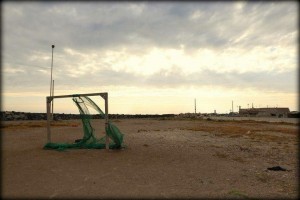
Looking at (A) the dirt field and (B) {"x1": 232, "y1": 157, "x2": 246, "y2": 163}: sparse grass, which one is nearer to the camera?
(A) the dirt field

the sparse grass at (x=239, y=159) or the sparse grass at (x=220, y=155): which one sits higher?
the sparse grass at (x=220, y=155)

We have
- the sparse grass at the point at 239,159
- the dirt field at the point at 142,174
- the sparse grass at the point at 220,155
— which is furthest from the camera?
the sparse grass at the point at 220,155

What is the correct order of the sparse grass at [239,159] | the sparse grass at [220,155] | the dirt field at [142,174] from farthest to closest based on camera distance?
the sparse grass at [220,155] < the sparse grass at [239,159] < the dirt field at [142,174]

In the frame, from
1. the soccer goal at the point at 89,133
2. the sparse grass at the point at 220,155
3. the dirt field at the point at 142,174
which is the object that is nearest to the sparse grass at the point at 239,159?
the dirt field at the point at 142,174

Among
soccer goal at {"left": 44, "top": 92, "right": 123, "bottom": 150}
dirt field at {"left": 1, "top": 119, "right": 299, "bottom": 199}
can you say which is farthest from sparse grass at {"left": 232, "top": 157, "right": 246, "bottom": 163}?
soccer goal at {"left": 44, "top": 92, "right": 123, "bottom": 150}

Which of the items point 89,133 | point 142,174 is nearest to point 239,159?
point 142,174

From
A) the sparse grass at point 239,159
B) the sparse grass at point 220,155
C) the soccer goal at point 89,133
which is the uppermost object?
the soccer goal at point 89,133

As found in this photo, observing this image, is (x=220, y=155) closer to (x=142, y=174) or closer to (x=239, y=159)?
(x=239, y=159)

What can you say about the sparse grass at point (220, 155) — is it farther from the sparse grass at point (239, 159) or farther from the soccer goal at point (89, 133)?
the soccer goal at point (89, 133)

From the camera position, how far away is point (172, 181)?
30.1 feet

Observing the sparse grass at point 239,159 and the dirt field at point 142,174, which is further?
the sparse grass at point 239,159

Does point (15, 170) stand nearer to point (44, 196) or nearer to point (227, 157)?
point (44, 196)

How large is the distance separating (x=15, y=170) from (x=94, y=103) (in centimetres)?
605

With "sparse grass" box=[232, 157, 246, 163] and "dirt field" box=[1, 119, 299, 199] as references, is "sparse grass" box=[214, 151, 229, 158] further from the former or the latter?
"sparse grass" box=[232, 157, 246, 163]
